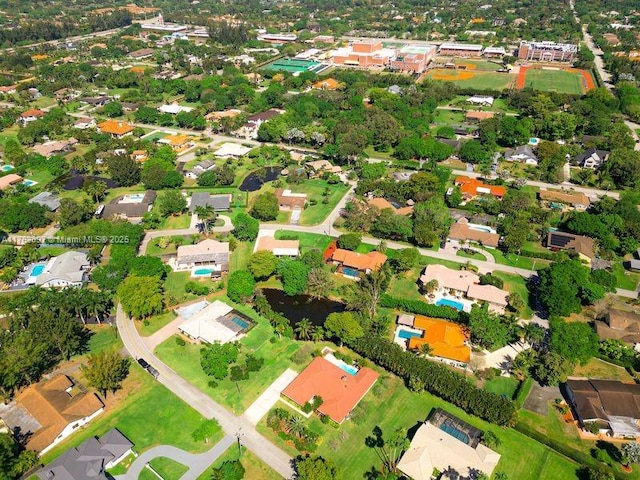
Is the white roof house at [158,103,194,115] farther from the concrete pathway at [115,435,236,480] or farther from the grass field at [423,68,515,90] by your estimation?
the concrete pathway at [115,435,236,480]

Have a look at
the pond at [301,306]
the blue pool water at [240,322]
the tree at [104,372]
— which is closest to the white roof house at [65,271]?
the tree at [104,372]

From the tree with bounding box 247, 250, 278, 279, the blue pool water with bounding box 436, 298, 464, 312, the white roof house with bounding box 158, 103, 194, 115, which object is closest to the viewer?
the blue pool water with bounding box 436, 298, 464, 312

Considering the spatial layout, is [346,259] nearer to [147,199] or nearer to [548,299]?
[548,299]

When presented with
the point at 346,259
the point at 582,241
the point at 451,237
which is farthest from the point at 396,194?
the point at 582,241

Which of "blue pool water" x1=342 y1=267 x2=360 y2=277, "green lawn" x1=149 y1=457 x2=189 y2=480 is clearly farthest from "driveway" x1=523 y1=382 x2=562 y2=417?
"green lawn" x1=149 y1=457 x2=189 y2=480

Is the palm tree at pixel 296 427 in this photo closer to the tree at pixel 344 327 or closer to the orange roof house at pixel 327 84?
the tree at pixel 344 327

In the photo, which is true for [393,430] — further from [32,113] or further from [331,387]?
[32,113]

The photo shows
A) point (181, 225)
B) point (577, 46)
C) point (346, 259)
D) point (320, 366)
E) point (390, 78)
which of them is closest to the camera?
point (320, 366)
